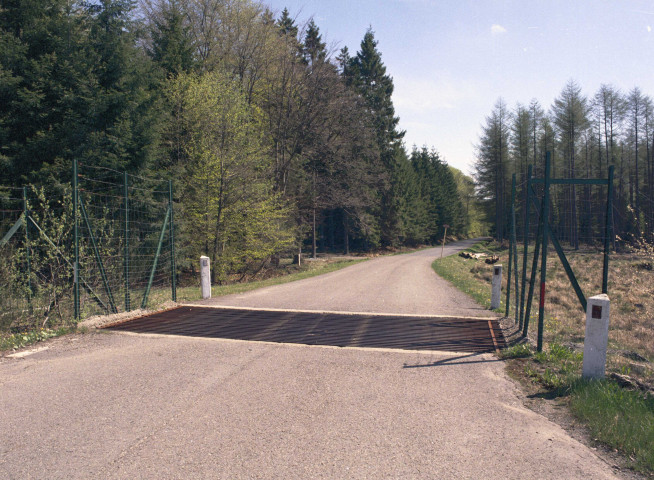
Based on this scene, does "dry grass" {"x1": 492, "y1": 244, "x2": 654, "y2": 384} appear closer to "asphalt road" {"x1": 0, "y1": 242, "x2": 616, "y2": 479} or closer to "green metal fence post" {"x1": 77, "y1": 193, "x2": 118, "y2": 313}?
"asphalt road" {"x1": 0, "y1": 242, "x2": 616, "y2": 479}

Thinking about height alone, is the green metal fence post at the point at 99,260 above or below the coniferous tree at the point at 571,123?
below

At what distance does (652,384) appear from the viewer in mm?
5527

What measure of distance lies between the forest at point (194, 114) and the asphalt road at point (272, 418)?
1157 centimetres

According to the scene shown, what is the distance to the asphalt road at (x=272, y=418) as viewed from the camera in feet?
11.1

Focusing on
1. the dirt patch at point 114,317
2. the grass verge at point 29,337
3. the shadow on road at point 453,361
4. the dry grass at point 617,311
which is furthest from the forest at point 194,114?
the shadow on road at point 453,361

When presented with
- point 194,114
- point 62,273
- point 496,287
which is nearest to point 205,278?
point 62,273

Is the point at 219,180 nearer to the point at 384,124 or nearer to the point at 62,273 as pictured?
the point at 62,273

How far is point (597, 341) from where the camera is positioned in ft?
17.4

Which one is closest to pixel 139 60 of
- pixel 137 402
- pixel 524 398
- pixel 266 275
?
pixel 266 275

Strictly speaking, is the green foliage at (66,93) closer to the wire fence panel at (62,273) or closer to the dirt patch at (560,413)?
the wire fence panel at (62,273)

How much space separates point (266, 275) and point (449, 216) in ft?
185

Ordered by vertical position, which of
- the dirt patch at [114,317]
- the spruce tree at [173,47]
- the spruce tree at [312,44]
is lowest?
the dirt patch at [114,317]

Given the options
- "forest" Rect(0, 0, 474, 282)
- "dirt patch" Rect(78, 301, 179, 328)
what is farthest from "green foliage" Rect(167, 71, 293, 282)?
"dirt patch" Rect(78, 301, 179, 328)

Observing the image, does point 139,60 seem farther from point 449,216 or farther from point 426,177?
point 449,216
